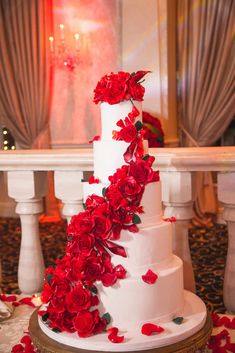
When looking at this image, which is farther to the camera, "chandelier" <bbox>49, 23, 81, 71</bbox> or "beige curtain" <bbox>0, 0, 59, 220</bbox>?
"beige curtain" <bbox>0, 0, 59, 220</bbox>

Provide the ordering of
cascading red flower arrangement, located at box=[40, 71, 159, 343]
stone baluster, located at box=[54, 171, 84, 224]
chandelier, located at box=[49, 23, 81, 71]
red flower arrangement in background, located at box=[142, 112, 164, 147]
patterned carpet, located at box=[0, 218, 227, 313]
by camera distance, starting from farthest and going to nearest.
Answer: chandelier, located at box=[49, 23, 81, 71], red flower arrangement in background, located at box=[142, 112, 164, 147], patterned carpet, located at box=[0, 218, 227, 313], stone baluster, located at box=[54, 171, 84, 224], cascading red flower arrangement, located at box=[40, 71, 159, 343]

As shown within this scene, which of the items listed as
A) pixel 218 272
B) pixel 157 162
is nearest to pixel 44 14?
pixel 218 272

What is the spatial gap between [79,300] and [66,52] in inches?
231

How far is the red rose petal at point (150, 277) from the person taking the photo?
67.6 inches

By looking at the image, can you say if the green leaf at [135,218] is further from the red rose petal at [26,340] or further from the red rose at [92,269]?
the red rose petal at [26,340]

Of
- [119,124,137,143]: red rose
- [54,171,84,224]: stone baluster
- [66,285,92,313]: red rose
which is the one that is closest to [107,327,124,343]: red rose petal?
[66,285,92,313]: red rose

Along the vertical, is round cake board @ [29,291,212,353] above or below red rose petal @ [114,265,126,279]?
below

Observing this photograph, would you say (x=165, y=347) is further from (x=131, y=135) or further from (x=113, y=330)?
(x=131, y=135)

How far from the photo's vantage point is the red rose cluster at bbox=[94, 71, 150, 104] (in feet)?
5.75

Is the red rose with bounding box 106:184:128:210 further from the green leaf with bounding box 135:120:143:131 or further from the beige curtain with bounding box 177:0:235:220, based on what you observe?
the beige curtain with bounding box 177:0:235:220

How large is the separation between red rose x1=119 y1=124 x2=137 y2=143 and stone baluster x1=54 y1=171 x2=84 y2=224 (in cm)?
61

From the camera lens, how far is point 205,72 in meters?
6.46

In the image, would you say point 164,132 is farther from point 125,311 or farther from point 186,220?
point 125,311

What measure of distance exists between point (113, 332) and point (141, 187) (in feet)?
1.71
